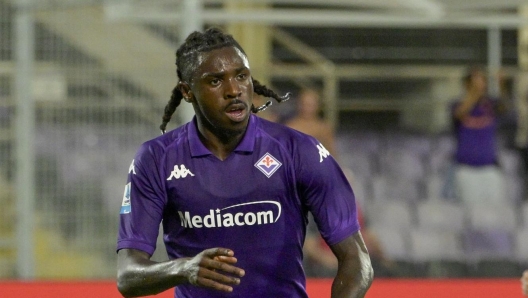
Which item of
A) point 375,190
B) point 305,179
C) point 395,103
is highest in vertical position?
point 305,179

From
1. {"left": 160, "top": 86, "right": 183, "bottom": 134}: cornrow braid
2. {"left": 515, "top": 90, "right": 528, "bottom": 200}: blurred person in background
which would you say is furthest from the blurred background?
{"left": 160, "top": 86, "right": 183, "bottom": 134}: cornrow braid

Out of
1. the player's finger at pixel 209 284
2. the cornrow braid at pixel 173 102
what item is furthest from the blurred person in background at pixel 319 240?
the player's finger at pixel 209 284

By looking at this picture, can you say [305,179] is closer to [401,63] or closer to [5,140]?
[5,140]

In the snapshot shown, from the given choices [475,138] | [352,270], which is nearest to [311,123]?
[475,138]

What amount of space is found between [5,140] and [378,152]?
12.0 feet

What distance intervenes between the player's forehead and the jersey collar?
21 centimetres

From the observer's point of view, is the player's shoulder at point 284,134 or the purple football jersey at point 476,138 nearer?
the player's shoulder at point 284,134

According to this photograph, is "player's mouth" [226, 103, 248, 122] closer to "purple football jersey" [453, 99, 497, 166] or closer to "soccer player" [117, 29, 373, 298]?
"soccer player" [117, 29, 373, 298]

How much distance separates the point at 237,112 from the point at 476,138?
5.53 m

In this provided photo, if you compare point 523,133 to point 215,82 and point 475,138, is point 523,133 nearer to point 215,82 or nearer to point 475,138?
point 475,138

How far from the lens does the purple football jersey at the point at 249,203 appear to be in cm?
289

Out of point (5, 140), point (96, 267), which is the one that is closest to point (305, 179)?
point (96, 267)

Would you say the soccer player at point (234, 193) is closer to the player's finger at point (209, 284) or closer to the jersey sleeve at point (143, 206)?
the jersey sleeve at point (143, 206)

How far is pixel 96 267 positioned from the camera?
6.94m
